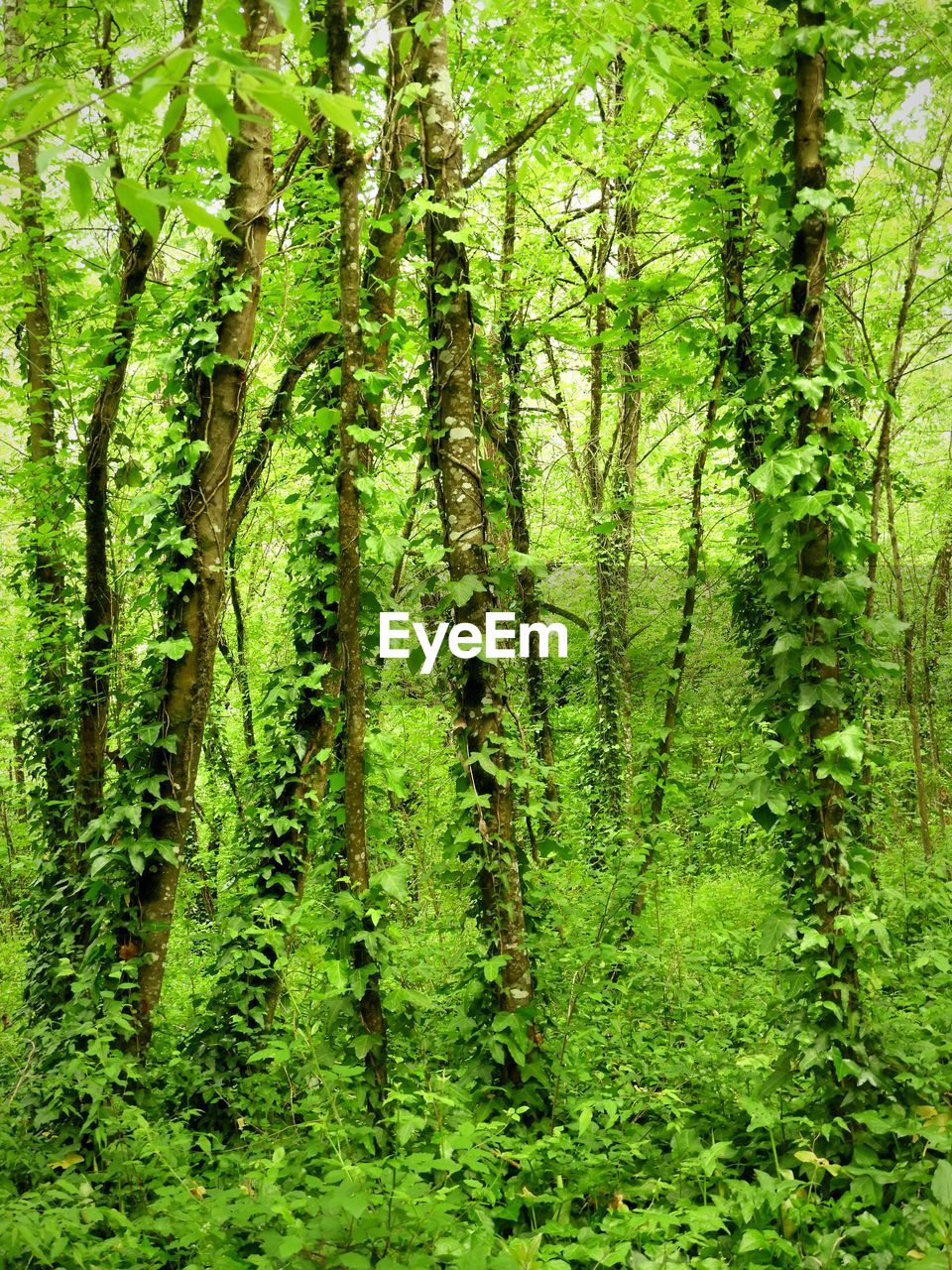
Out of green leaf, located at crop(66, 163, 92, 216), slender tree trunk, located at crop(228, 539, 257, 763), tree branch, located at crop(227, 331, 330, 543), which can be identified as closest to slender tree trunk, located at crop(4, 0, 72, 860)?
tree branch, located at crop(227, 331, 330, 543)

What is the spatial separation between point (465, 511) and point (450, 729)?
1.71 metres

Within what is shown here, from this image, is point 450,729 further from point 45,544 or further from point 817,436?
point 45,544

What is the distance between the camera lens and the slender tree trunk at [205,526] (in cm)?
482

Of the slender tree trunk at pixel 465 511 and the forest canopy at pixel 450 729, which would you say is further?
the slender tree trunk at pixel 465 511

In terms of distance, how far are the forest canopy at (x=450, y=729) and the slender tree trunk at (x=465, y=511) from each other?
0.02 metres

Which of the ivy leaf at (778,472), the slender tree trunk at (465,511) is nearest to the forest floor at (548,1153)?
the slender tree trunk at (465,511)

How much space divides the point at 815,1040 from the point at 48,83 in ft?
12.3

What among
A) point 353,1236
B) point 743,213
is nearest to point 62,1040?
point 353,1236

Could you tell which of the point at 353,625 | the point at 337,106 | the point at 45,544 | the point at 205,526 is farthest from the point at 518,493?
the point at 337,106

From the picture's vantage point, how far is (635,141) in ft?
29.0

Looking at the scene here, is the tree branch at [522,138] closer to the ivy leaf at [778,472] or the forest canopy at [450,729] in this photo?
the forest canopy at [450,729]

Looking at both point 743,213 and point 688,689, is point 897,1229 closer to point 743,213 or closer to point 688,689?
point 743,213

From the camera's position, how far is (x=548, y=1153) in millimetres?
3141

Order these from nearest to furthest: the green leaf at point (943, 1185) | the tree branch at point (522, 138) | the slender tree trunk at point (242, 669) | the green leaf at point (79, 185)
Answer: the green leaf at point (79, 185)
the green leaf at point (943, 1185)
the tree branch at point (522, 138)
the slender tree trunk at point (242, 669)
